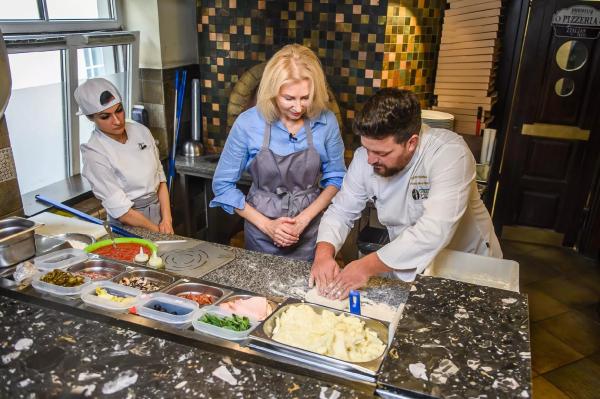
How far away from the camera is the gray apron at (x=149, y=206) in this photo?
2799mm

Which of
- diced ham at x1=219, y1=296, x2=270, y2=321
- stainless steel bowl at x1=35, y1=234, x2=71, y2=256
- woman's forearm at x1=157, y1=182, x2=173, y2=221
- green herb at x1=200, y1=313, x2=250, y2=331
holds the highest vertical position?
green herb at x1=200, y1=313, x2=250, y2=331

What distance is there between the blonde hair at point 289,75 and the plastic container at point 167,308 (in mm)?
1182

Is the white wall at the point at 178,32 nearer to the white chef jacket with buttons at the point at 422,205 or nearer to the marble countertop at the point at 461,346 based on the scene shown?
the white chef jacket with buttons at the point at 422,205

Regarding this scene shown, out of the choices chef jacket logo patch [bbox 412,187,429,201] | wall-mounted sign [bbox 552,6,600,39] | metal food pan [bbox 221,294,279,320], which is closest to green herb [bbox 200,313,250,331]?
metal food pan [bbox 221,294,279,320]

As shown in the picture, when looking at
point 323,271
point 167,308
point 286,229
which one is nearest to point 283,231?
point 286,229

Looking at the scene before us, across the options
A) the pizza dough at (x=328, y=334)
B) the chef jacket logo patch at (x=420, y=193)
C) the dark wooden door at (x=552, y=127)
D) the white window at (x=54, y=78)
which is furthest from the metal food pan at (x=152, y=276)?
the dark wooden door at (x=552, y=127)

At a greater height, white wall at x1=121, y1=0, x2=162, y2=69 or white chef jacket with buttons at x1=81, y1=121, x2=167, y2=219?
white wall at x1=121, y1=0, x2=162, y2=69

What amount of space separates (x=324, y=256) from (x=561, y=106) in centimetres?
367

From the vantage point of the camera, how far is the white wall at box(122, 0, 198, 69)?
12.1ft

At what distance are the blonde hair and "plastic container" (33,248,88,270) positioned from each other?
3.66ft

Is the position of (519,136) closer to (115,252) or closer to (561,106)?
(561,106)

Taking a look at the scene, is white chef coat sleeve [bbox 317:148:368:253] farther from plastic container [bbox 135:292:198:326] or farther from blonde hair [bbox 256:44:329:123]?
plastic container [bbox 135:292:198:326]

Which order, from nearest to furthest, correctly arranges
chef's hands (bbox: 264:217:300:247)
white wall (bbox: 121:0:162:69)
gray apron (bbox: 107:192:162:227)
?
chef's hands (bbox: 264:217:300:247)
gray apron (bbox: 107:192:162:227)
white wall (bbox: 121:0:162:69)

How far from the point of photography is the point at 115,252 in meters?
1.99
